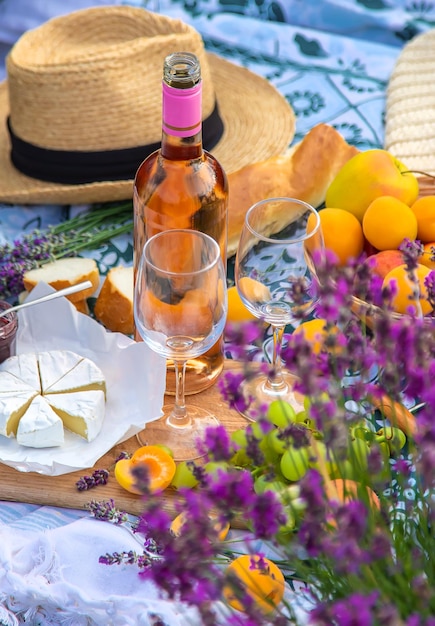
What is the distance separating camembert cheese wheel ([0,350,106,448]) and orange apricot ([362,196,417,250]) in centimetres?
39

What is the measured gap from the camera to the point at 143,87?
1337 millimetres

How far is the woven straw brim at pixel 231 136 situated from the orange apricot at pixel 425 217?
32 centimetres

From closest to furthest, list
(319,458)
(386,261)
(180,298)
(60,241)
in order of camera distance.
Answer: (319,458) < (180,298) < (386,261) < (60,241)

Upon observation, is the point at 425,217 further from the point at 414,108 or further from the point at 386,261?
the point at 414,108

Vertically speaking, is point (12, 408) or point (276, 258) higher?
point (276, 258)

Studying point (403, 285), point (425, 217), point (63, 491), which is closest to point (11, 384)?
point (63, 491)

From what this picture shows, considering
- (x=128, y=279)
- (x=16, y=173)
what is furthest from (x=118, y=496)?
(x=16, y=173)

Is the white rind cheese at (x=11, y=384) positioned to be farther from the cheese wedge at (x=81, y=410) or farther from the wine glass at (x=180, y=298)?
the wine glass at (x=180, y=298)

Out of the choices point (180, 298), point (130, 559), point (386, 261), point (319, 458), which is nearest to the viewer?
point (319, 458)

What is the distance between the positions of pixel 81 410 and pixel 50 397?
0.05 meters

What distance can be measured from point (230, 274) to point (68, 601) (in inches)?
21.8

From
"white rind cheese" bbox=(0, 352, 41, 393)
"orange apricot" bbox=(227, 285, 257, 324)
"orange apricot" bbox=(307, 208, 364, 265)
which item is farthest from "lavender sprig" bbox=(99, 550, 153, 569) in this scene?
"orange apricot" bbox=(307, 208, 364, 265)

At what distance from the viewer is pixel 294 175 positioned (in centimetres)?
127

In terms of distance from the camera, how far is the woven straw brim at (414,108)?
55.4 inches
